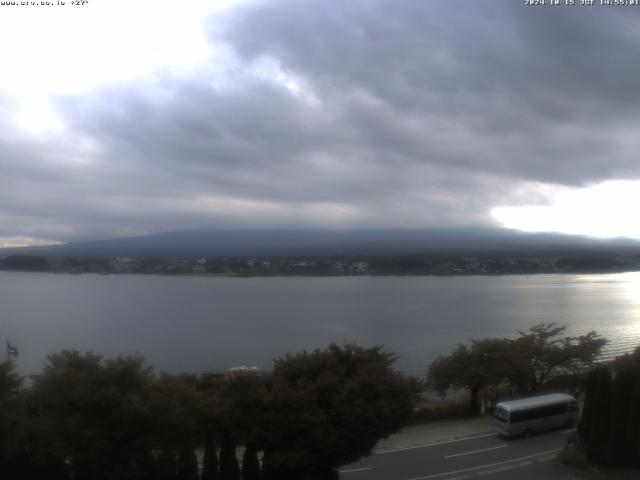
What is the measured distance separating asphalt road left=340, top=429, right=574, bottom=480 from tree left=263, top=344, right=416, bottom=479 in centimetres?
207

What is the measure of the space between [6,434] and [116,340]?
3686cm

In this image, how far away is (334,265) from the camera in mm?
111000

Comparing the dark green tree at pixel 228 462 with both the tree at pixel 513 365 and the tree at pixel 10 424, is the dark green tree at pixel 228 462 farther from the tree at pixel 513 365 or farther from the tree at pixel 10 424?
the tree at pixel 513 365

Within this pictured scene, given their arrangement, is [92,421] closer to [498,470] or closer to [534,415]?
[498,470]

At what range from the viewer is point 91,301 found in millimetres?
71438

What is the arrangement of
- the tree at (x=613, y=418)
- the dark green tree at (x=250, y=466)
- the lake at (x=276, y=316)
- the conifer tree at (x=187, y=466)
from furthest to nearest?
the lake at (x=276, y=316) < the tree at (x=613, y=418) < the dark green tree at (x=250, y=466) < the conifer tree at (x=187, y=466)

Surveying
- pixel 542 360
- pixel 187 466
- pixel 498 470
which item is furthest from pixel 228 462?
pixel 542 360

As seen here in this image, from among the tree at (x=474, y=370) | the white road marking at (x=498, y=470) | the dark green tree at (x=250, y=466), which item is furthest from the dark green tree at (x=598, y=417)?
the tree at (x=474, y=370)

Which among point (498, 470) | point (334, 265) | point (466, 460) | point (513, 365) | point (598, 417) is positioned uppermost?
point (334, 265)

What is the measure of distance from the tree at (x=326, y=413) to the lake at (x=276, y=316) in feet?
45.8

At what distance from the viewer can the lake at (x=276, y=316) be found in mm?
40000

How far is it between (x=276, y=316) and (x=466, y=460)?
4463 cm

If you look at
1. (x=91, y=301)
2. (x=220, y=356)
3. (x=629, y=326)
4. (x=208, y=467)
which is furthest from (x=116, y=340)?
(x=629, y=326)

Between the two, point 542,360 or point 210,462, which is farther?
point 542,360
